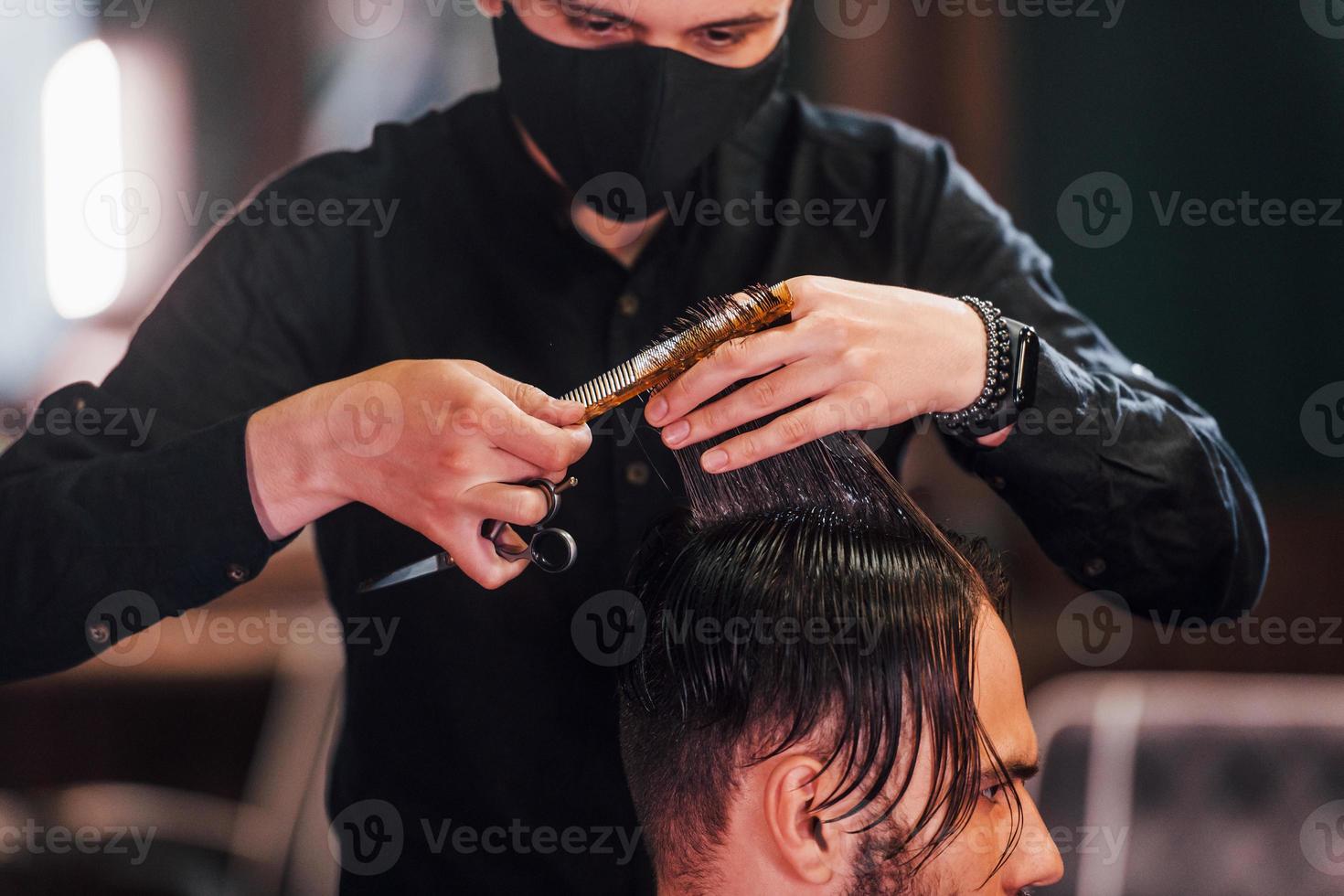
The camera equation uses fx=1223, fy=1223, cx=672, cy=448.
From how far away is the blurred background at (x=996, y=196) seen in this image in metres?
2.40

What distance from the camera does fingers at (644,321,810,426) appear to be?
119cm

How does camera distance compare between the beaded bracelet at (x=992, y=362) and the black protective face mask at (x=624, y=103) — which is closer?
the beaded bracelet at (x=992, y=362)

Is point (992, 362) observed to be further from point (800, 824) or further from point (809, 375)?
point (800, 824)

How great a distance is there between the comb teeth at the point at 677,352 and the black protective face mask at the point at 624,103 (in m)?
0.35

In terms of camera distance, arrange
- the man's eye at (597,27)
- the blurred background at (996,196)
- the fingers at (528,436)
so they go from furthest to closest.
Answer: the blurred background at (996,196) → the man's eye at (597,27) → the fingers at (528,436)

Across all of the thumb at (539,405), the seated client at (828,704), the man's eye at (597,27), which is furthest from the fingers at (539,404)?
the man's eye at (597,27)

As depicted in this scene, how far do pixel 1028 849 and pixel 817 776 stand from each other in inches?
10.2

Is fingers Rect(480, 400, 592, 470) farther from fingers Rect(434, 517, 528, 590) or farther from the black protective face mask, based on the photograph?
the black protective face mask

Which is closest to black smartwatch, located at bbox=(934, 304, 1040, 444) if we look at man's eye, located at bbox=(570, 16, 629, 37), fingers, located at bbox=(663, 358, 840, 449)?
fingers, located at bbox=(663, 358, 840, 449)

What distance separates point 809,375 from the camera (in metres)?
1.22

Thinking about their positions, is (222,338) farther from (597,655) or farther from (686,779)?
(686,779)

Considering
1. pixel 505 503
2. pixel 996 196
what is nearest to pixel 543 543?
pixel 505 503

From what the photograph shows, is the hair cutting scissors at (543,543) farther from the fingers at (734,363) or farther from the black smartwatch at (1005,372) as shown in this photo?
the black smartwatch at (1005,372)

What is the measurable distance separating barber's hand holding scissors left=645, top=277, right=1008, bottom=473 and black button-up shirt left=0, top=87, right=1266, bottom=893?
0.26 metres
